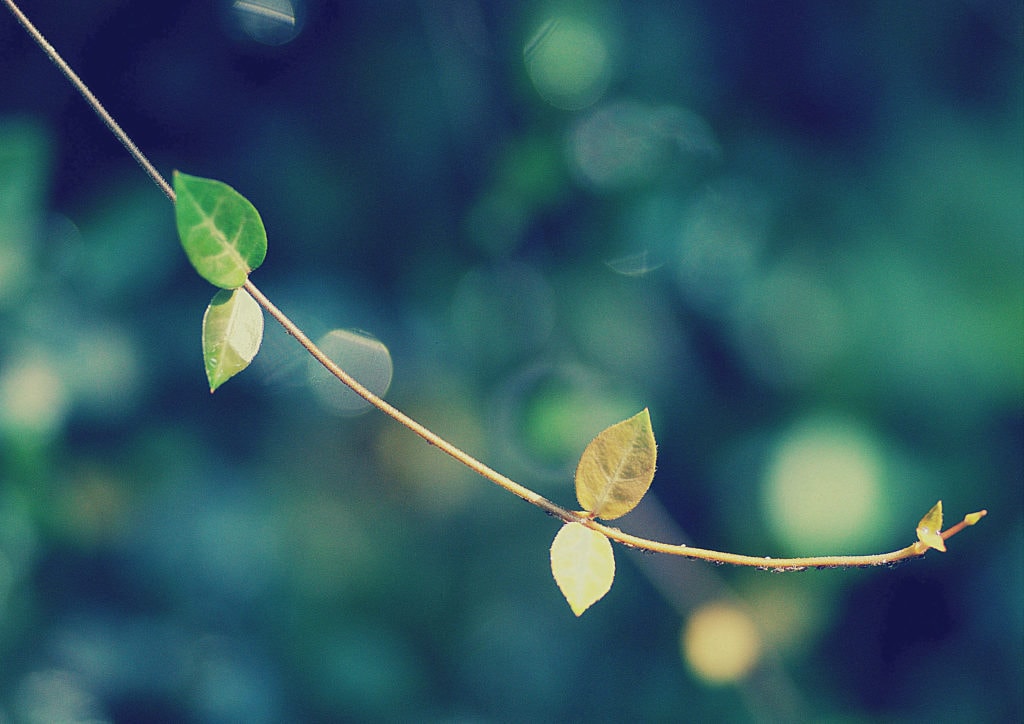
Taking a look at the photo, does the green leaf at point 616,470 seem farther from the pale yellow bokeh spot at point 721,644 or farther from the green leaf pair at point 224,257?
the pale yellow bokeh spot at point 721,644

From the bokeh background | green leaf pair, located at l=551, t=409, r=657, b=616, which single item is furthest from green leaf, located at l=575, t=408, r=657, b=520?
the bokeh background

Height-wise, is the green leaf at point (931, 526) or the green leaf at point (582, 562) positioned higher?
the green leaf at point (931, 526)

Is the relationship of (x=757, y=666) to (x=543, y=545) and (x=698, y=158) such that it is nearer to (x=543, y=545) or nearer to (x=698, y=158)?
(x=543, y=545)

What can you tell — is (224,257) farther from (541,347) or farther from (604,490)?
(541,347)

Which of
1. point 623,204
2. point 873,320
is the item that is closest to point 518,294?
point 623,204

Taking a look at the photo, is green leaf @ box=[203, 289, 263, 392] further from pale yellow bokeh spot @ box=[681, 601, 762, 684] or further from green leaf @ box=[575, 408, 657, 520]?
pale yellow bokeh spot @ box=[681, 601, 762, 684]

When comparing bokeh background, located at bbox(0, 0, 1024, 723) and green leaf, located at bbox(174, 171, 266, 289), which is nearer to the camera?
green leaf, located at bbox(174, 171, 266, 289)

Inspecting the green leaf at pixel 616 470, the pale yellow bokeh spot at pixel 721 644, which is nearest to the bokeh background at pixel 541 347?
the pale yellow bokeh spot at pixel 721 644
